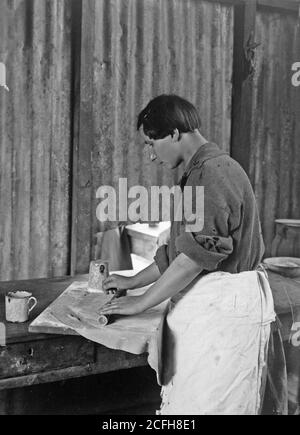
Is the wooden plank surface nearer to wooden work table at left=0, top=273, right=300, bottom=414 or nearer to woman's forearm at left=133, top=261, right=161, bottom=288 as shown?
wooden work table at left=0, top=273, right=300, bottom=414

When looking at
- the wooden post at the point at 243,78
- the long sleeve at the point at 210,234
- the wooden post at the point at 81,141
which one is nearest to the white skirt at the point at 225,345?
the long sleeve at the point at 210,234

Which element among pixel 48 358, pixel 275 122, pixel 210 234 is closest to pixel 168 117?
pixel 210 234

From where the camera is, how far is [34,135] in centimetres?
340

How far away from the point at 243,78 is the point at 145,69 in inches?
34.5

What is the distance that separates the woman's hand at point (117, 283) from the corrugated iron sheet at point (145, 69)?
104cm

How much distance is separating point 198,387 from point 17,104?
2.25 meters

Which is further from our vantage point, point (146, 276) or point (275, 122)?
point (275, 122)

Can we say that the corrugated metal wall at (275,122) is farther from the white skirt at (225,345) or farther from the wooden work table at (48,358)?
the wooden work table at (48,358)

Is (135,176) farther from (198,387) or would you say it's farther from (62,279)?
(198,387)

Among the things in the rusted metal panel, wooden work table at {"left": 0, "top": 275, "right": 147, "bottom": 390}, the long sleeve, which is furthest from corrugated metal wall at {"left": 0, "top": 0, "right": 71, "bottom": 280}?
the long sleeve

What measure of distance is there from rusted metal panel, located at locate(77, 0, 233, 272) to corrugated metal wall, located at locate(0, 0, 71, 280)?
0.50 ft

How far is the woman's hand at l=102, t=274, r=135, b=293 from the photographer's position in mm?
2639

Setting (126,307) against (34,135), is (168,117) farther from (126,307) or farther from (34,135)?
(34,135)

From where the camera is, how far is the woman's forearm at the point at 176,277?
201 cm
